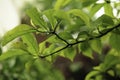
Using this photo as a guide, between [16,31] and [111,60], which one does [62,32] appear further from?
[111,60]

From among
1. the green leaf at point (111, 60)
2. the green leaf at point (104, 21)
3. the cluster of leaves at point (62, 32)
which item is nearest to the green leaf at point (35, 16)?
the cluster of leaves at point (62, 32)

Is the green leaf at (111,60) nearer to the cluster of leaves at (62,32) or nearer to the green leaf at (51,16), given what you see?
the cluster of leaves at (62,32)

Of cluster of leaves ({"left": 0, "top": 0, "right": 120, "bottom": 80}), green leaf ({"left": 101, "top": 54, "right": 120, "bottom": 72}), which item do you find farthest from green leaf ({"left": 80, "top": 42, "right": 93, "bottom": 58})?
green leaf ({"left": 101, "top": 54, "right": 120, "bottom": 72})

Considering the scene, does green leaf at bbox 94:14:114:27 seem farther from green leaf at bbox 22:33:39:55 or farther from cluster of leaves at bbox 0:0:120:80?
green leaf at bbox 22:33:39:55

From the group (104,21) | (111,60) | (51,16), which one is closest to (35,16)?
(51,16)

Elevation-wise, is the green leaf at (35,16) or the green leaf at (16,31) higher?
the green leaf at (35,16)

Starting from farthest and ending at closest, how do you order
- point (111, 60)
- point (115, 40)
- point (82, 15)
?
1. point (111, 60)
2. point (115, 40)
3. point (82, 15)

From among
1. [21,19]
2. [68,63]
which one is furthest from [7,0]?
[68,63]

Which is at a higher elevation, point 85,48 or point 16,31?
point 16,31

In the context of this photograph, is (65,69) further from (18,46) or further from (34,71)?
(18,46)
